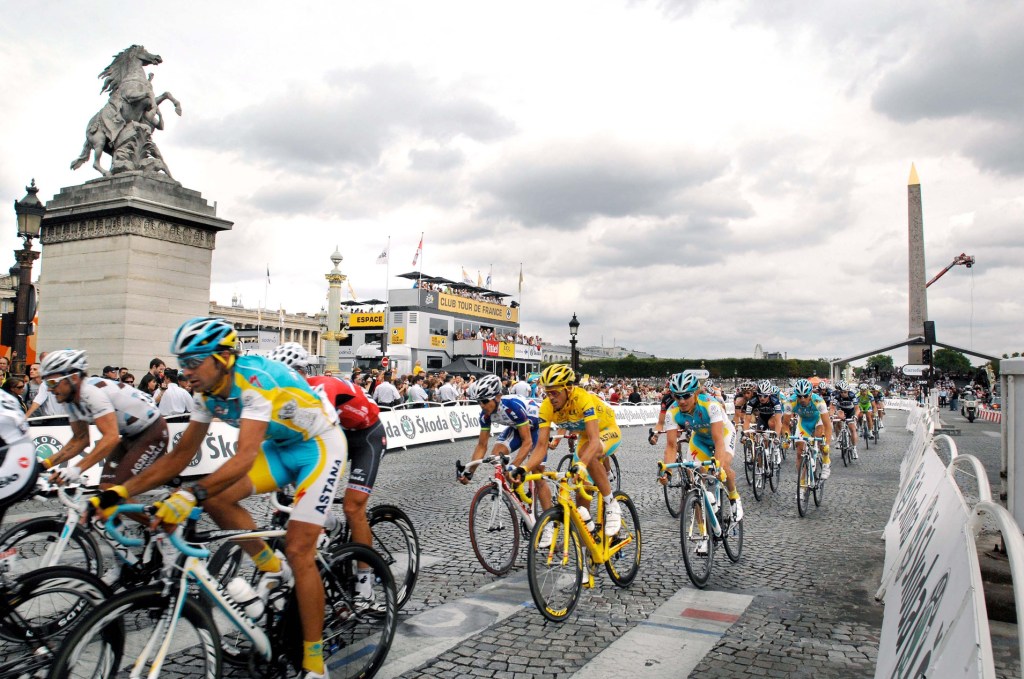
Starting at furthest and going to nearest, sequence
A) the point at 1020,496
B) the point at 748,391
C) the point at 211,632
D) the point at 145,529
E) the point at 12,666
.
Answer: the point at 748,391 → the point at 1020,496 → the point at 145,529 → the point at 12,666 → the point at 211,632

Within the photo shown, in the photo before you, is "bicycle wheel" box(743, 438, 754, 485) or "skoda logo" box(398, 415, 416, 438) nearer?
"bicycle wheel" box(743, 438, 754, 485)

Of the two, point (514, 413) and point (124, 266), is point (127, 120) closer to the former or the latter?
point (124, 266)

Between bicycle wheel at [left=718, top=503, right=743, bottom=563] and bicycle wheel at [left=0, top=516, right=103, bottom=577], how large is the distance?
470 cm

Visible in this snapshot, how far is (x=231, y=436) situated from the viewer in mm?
11656

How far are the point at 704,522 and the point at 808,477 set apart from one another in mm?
3805

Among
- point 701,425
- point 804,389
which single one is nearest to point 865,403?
point 804,389

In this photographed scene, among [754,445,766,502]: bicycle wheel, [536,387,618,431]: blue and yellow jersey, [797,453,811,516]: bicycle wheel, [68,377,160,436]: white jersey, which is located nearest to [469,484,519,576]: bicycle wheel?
[536,387,618,431]: blue and yellow jersey

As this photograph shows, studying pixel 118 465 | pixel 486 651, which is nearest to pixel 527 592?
pixel 486 651

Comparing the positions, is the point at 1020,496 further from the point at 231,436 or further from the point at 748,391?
the point at 231,436

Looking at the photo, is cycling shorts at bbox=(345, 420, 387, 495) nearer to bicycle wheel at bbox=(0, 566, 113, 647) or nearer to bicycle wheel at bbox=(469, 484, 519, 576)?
bicycle wheel at bbox=(469, 484, 519, 576)

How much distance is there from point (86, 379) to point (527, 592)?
352 centimetres

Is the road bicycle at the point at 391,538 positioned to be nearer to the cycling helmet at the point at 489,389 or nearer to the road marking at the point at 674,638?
the road marking at the point at 674,638

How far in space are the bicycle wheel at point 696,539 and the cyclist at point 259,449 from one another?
9.83ft

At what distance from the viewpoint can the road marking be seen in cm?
409
